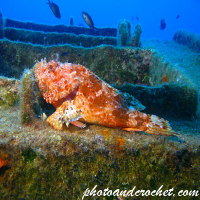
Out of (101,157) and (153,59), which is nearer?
(101,157)

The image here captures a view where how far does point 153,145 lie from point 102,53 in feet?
18.4

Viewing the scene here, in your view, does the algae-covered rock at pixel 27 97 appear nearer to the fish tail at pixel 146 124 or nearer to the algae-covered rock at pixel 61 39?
the fish tail at pixel 146 124

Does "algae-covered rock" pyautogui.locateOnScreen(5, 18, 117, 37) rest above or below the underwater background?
above

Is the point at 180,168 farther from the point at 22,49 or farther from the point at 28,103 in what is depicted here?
the point at 22,49

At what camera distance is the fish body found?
2.74 meters

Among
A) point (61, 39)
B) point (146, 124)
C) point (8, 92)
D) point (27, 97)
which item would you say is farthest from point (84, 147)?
point (61, 39)

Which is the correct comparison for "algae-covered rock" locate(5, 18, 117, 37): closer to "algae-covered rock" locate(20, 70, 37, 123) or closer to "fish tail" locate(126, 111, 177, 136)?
"algae-covered rock" locate(20, 70, 37, 123)

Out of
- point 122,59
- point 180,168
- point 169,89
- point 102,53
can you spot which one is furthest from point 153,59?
point 180,168

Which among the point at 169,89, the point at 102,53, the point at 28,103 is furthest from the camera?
the point at 102,53

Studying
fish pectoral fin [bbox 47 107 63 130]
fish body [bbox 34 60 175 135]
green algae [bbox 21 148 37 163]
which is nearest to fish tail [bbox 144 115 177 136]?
fish body [bbox 34 60 175 135]

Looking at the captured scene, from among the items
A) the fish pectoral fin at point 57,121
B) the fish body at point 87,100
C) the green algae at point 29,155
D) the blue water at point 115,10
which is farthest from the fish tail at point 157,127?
the blue water at point 115,10

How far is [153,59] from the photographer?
6.95 m

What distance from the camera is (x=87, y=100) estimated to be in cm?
282

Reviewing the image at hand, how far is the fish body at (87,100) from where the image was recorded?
8.98ft
